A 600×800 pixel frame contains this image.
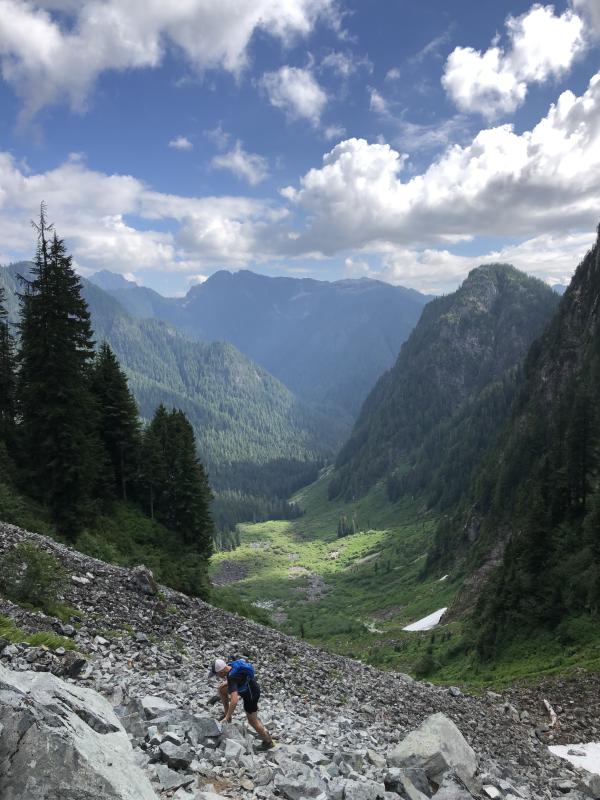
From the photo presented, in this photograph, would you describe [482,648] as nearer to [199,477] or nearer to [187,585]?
[187,585]

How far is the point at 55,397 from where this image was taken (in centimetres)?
3891

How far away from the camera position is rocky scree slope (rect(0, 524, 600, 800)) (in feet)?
27.7

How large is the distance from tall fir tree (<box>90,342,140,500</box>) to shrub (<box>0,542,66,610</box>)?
27.3 m

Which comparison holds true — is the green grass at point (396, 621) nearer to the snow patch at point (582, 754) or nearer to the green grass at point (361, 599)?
the green grass at point (361, 599)

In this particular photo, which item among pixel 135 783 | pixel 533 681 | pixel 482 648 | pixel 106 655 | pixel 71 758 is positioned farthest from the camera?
→ pixel 482 648

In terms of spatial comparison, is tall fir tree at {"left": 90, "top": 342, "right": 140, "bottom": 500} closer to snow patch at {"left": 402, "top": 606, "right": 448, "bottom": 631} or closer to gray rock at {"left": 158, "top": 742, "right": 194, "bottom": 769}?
gray rock at {"left": 158, "top": 742, "right": 194, "bottom": 769}

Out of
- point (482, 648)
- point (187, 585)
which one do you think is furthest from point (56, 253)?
point (482, 648)

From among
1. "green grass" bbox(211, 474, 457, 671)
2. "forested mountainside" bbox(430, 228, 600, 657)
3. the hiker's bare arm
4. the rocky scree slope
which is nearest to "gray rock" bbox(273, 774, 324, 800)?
the rocky scree slope

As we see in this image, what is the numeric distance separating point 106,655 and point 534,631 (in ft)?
121

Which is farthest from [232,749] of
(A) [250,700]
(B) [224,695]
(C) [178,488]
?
(C) [178,488]

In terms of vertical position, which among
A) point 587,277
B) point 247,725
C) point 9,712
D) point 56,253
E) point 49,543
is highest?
point 587,277

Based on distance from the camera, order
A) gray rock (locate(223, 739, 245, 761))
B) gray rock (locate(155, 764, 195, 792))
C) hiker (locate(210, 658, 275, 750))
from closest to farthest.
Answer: gray rock (locate(155, 764, 195, 792))
gray rock (locate(223, 739, 245, 761))
hiker (locate(210, 658, 275, 750))

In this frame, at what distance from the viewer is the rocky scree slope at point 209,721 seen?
27.7 ft

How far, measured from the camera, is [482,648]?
147 ft
